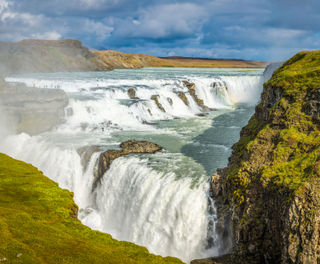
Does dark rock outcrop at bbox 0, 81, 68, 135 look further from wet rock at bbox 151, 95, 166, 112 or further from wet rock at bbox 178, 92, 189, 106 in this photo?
wet rock at bbox 178, 92, 189, 106

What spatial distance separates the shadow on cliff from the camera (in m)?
22.9

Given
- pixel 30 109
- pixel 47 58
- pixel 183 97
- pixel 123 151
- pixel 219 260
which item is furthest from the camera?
pixel 47 58

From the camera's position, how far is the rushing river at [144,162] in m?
17.5

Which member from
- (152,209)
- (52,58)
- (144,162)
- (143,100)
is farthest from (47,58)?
(152,209)

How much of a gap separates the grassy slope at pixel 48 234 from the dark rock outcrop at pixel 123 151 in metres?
5.90

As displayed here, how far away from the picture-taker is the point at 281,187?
12703 mm

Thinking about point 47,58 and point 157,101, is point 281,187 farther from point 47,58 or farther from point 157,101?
point 47,58

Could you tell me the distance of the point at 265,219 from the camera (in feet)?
42.9

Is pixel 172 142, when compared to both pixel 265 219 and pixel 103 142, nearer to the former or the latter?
pixel 103 142

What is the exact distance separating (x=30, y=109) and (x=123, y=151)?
1544 centimetres

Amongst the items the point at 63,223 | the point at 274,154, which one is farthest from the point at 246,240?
the point at 63,223

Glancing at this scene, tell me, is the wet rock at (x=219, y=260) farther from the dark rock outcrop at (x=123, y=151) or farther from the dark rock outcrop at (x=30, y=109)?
the dark rock outcrop at (x=30, y=109)

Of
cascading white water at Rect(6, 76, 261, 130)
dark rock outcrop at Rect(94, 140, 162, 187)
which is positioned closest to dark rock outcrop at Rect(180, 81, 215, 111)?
cascading white water at Rect(6, 76, 261, 130)

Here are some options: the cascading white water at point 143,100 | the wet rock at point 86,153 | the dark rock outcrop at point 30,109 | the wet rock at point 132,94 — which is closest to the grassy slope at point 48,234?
the wet rock at point 86,153
